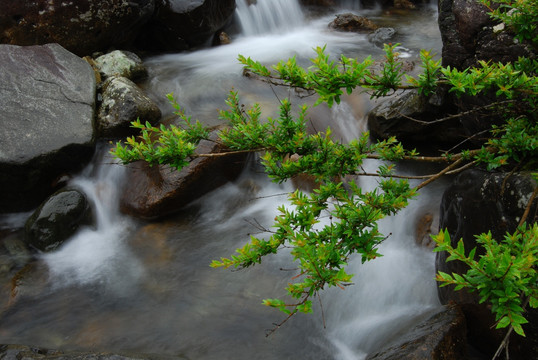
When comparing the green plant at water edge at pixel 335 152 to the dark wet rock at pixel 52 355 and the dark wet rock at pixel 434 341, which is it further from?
the dark wet rock at pixel 52 355

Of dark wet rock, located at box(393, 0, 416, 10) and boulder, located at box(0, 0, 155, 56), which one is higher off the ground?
boulder, located at box(0, 0, 155, 56)

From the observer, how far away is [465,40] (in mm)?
4555

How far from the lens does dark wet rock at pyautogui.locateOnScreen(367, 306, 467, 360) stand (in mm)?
3170

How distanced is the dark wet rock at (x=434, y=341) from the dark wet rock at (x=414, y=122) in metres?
2.99

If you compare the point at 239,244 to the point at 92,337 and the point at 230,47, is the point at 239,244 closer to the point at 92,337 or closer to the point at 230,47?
the point at 92,337

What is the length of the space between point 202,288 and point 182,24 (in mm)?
6836

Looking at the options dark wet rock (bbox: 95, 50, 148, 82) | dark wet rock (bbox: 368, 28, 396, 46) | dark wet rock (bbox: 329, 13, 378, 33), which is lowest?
dark wet rock (bbox: 368, 28, 396, 46)

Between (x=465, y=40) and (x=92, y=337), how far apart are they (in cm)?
518

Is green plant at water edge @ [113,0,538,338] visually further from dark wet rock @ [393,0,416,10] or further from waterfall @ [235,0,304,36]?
dark wet rock @ [393,0,416,10]

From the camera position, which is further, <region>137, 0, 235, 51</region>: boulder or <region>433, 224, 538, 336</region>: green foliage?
<region>137, 0, 235, 51</region>: boulder

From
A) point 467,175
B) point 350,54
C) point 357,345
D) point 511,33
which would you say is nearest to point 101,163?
point 357,345

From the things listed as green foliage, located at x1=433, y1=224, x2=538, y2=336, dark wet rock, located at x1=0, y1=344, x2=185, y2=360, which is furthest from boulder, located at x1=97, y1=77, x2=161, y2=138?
green foliage, located at x1=433, y1=224, x2=538, y2=336

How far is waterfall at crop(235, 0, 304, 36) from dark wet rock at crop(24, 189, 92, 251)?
7365 mm

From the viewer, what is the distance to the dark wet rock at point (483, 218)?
3010 millimetres
